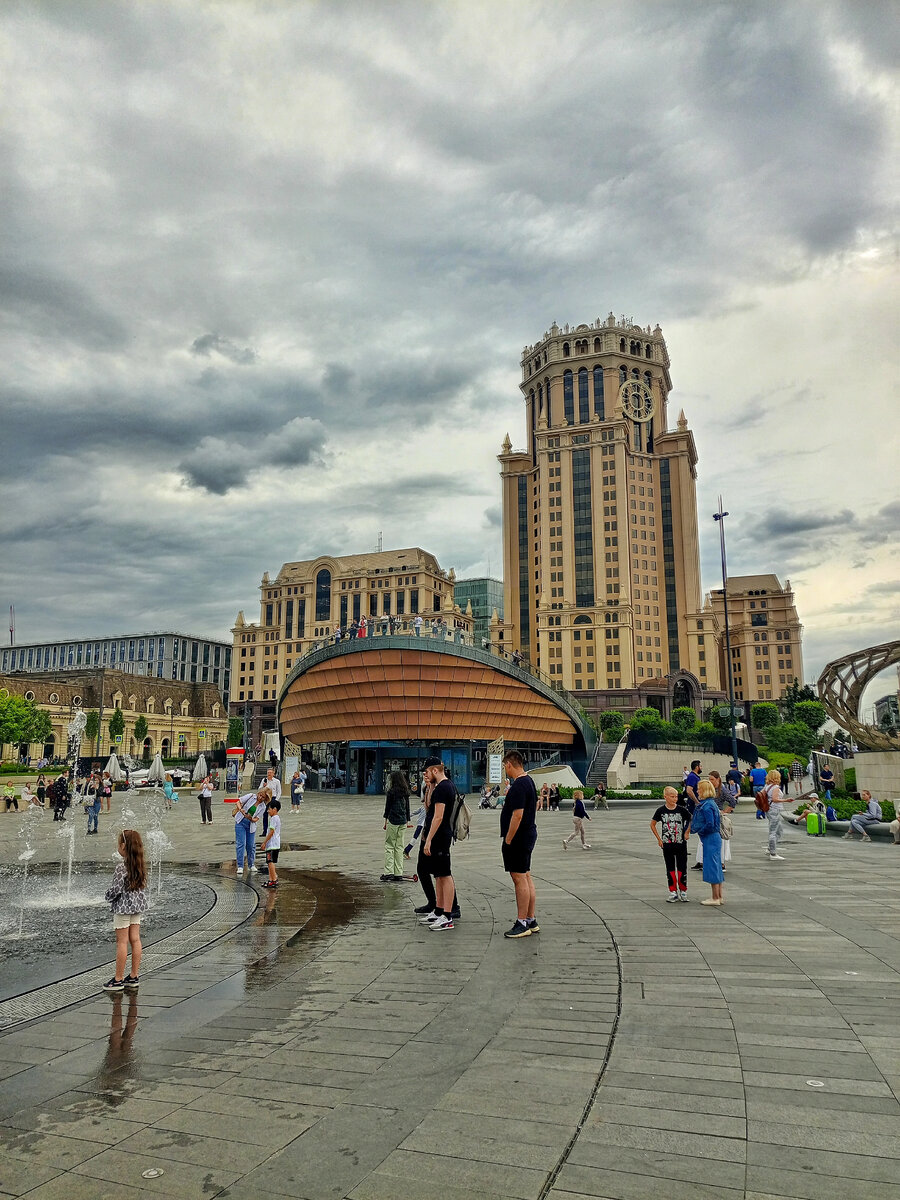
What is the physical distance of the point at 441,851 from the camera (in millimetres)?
9195

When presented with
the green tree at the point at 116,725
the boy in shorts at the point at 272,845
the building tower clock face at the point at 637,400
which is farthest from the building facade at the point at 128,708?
the boy in shorts at the point at 272,845

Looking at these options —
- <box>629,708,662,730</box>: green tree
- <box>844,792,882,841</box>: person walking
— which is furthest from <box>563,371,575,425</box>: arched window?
<box>844,792,882,841</box>: person walking

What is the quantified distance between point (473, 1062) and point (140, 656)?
18691 centimetres

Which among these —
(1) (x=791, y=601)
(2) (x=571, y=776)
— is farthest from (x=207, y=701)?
(1) (x=791, y=601)

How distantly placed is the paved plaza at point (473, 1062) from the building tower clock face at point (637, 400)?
112212 millimetres

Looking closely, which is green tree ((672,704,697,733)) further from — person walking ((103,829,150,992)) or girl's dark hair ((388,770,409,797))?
person walking ((103,829,150,992))

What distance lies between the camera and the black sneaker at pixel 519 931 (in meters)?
8.61

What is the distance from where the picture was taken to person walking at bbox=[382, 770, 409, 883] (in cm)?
1280

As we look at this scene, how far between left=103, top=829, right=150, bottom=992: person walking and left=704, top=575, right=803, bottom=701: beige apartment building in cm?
12303

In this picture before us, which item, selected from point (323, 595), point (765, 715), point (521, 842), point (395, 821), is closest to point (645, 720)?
point (765, 715)

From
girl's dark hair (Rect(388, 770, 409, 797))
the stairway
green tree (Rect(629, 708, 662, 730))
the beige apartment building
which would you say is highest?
the beige apartment building

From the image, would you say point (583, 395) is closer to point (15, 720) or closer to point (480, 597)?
point (480, 597)

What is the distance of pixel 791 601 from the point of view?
13175 cm

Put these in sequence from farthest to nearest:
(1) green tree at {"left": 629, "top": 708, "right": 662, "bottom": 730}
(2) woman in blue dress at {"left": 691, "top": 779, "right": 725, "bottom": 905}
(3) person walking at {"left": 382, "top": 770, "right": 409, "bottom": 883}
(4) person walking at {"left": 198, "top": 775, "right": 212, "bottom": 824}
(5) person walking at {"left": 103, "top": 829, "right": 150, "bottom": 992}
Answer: (1) green tree at {"left": 629, "top": 708, "right": 662, "bottom": 730}, (4) person walking at {"left": 198, "top": 775, "right": 212, "bottom": 824}, (3) person walking at {"left": 382, "top": 770, "right": 409, "bottom": 883}, (2) woman in blue dress at {"left": 691, "top": 779, "right": 725, "bottom": 905}, (5) person walking at {"left": 103, "top": 829, "right": 150, "bottom": 992}
